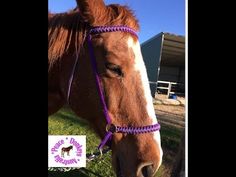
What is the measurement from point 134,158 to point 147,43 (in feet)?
2.19

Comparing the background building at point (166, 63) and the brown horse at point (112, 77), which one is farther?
the background building at point (166, 63)

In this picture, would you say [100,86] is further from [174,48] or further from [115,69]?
[174,48]

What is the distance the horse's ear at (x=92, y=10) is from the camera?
1.15 m

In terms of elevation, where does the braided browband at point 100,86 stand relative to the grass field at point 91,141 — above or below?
above

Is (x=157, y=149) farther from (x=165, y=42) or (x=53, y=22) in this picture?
(x=165, y=42)

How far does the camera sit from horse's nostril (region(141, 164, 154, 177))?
114 centimetres

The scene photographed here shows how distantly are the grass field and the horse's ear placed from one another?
501 mm

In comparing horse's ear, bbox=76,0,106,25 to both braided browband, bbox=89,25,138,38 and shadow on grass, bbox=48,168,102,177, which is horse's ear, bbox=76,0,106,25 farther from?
shadow on grass, bbox=48,168,102,177

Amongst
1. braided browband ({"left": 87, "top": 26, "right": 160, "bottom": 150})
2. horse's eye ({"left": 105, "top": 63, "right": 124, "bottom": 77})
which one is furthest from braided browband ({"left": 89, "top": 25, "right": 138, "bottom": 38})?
horse's eye ({"left": 105, "top": 63, "right": 124, "bottom": 77})

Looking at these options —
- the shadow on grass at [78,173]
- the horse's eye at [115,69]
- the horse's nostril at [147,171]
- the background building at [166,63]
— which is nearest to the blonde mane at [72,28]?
the horse's eye at [115,69]

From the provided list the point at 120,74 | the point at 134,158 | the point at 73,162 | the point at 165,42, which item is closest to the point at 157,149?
the point at 134,158

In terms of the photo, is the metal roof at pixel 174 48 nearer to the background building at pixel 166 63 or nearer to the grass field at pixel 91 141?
the background building at pixel 166 63

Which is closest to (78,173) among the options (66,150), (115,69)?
(66,150)

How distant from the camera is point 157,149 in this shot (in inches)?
44.7
